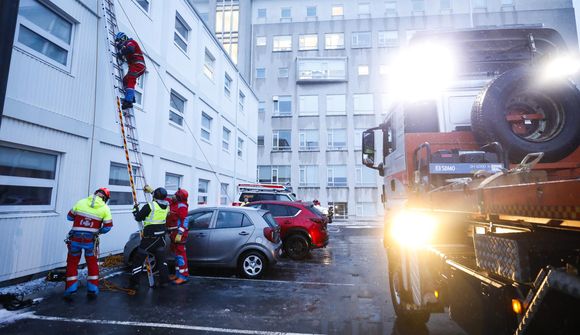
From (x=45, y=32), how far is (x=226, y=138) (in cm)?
1077

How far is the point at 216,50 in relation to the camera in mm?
15195

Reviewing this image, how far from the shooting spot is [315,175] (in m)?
29.3

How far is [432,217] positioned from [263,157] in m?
27.3

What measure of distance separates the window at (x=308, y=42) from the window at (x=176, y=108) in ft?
73.7

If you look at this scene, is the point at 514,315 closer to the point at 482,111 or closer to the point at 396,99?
the point at 482,111

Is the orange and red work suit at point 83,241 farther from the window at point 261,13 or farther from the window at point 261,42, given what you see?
the window at point 261,13

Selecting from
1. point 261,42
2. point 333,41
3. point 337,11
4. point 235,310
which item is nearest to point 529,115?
point 235,310

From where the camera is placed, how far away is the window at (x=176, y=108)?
11.4 metres

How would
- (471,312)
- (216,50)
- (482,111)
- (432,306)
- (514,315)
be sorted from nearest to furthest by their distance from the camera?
(514,315)
(471,312)
(432,306)
(482,111)
(216,50)

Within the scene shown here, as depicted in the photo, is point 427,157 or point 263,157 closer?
point 427,157

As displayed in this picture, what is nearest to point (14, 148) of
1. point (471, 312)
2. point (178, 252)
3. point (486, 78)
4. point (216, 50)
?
point (178, 252)

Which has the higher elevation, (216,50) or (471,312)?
(216,50)

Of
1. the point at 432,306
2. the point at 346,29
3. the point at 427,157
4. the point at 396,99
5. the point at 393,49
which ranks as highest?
the point at 346,29

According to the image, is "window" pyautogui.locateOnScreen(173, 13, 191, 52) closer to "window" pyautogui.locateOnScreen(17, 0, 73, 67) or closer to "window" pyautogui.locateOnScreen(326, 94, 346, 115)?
"window" pyautogui.locateOnScreen(17, 0, 73, 67)
